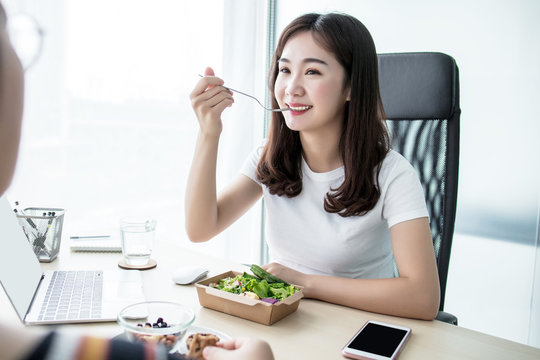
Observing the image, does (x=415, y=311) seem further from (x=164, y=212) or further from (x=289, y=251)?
(x=164, y=212)

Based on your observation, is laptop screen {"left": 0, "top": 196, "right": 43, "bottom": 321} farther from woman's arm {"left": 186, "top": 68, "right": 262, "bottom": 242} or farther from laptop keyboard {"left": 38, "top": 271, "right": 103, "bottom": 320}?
woman's arm {"left": 186, "top": 68, "right": 262, "bottom": 242}

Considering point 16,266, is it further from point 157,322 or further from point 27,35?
point 27,35

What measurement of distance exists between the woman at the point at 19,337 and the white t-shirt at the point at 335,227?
0.90 m

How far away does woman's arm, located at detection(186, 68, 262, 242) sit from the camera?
1.24 m

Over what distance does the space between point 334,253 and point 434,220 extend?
34cm

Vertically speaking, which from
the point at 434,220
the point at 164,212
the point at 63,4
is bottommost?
the point at 164,212

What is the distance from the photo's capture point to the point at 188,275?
40.9 inches

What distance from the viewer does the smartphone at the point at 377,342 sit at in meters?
0.71

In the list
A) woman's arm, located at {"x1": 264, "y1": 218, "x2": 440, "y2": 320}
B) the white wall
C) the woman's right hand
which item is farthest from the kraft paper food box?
the white wall

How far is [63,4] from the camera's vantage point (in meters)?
1.69

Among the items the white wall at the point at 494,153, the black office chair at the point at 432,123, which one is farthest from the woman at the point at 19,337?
the white wall at the point at 494,153

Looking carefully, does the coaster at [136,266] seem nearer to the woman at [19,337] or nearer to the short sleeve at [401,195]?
the short sleeve at [401,195]

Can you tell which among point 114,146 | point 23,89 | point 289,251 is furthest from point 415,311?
point 114,146

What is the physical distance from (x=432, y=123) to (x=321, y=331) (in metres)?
0.81
